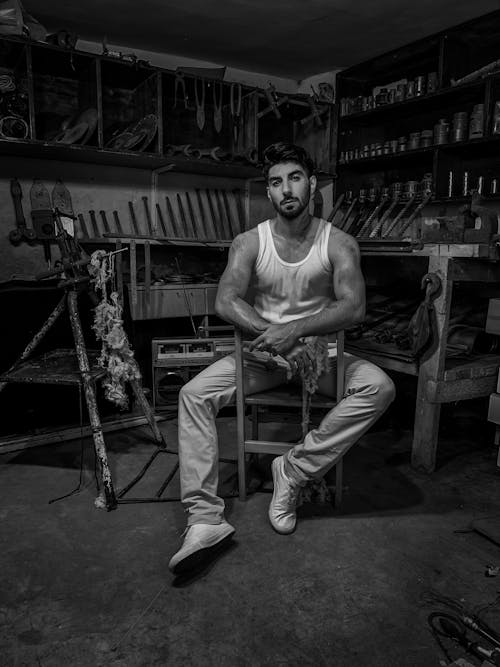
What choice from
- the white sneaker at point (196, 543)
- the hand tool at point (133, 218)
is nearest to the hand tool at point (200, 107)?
the hand tool at point (133, 218)

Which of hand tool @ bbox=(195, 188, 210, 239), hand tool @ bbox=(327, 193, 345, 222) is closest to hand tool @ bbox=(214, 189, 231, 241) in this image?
hand tool @ bbox=(195, 188, 210, 239)

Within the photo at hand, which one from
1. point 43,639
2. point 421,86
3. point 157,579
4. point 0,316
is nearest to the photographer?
point 43,639

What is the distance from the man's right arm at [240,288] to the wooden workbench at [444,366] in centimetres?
90

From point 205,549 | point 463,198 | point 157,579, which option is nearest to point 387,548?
point 205,549

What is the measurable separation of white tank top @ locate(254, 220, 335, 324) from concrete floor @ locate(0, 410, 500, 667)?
2.87 feet

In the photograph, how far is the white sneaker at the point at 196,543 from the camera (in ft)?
5.65

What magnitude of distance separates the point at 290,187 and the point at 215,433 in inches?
44.1

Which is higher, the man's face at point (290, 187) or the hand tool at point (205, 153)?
the hand tool at point (205, 153)

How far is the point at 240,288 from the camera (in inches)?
89.4

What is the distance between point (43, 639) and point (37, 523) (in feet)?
2.35

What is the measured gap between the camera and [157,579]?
5.76 ft

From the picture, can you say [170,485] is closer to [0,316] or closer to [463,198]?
[0,316]

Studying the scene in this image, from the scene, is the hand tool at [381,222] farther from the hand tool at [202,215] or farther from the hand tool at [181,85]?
the hand tool at [181,85]

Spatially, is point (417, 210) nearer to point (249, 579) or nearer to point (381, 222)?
point (381, 222)
